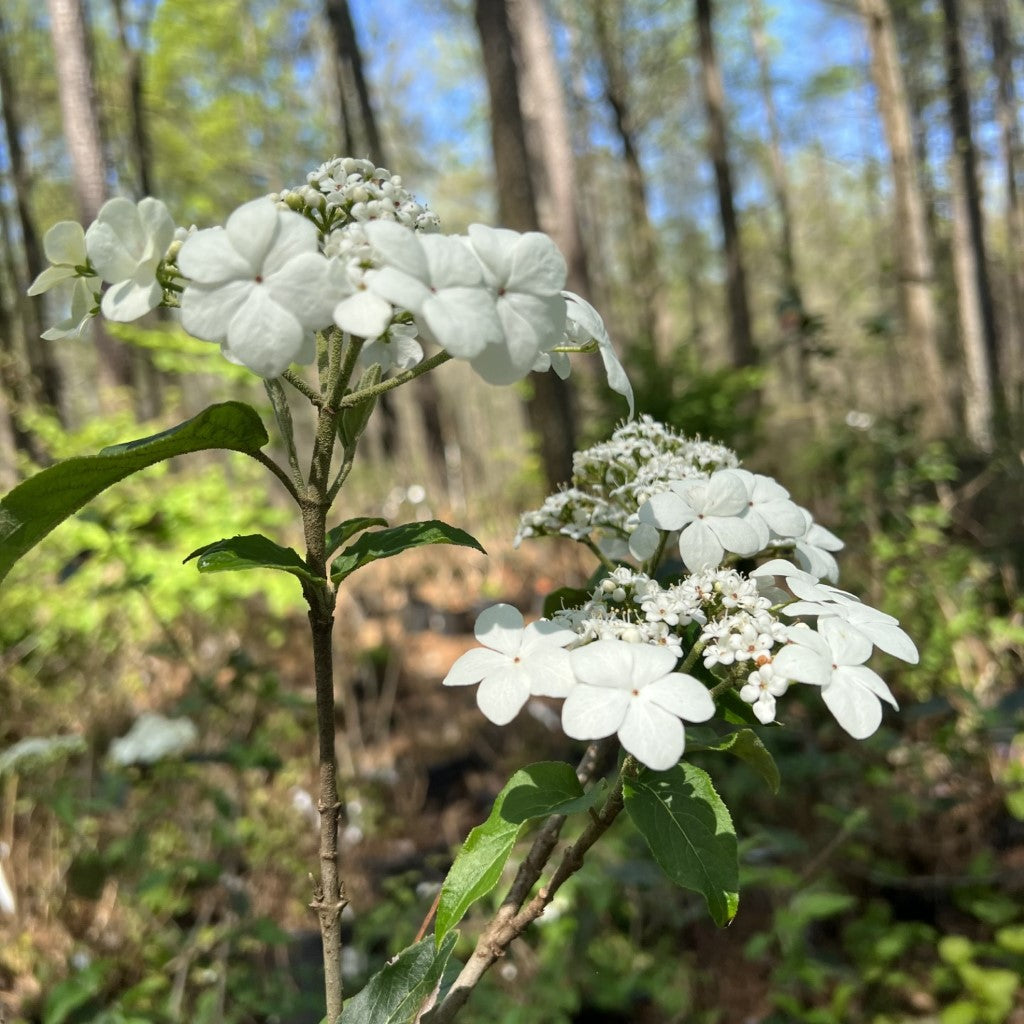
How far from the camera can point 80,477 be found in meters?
0.66

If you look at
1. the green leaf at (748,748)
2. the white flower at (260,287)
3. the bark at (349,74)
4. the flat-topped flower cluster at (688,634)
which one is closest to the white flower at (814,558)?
the flat-topped flower cluster at (688,634)

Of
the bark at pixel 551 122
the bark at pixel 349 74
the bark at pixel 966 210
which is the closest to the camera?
the bark at pixel 551 122

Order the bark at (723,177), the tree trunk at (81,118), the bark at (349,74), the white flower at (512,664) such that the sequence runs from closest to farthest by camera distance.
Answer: the white flower at (512,664), the tree trunk at (81,118), the bark at (723,177), the bark at (349,74)

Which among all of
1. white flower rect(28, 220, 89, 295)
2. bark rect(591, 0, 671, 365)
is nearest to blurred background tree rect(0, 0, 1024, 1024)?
white flower rect(28, 220, 89, 295)

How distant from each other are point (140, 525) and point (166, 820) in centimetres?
122

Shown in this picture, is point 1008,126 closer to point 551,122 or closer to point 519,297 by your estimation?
point 551,122

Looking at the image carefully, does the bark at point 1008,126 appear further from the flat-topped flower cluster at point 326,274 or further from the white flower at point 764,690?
the flat-topped flower cluster at point 326,274

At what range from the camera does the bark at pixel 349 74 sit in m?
9.13

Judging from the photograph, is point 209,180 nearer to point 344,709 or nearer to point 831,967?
point 344,709

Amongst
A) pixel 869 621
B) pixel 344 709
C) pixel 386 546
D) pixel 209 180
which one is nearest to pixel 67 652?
pixel 344 709

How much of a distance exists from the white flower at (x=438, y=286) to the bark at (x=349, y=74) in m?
9.33

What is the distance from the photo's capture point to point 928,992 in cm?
240

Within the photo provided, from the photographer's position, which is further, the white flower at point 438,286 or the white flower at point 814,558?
the white flower at point 814,558

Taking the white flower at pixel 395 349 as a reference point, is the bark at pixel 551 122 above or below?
above
